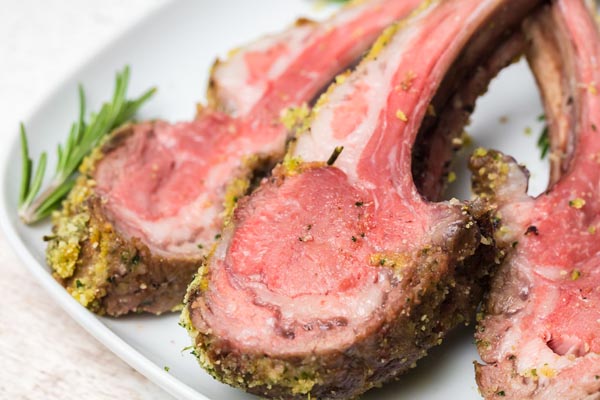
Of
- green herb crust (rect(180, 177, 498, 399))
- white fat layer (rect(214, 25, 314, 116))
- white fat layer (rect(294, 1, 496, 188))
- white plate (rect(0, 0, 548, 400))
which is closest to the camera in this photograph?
green herb crust (rect(180, 177, 498, 399))

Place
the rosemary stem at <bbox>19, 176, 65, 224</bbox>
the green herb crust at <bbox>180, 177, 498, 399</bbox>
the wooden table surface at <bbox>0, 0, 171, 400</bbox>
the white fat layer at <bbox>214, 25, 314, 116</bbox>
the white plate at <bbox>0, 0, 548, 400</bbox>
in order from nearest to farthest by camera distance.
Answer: the green herb crust at <bbox>180, 177, 498, 399</bbox>, the white plate at <bbox>0, 0, 548, 400</bbox>, the wooden table surface at <bbox>0, 0, 171, 400</bbox>, the rosemary stem at <bbox>19, 176, 65, 224</bbox>, the white fat layer at <bbox>214, 25, 314, 116</bbox>

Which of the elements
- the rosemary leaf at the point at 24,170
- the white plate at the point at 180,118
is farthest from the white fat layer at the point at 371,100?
the rosemary leaf at the point at 24,170

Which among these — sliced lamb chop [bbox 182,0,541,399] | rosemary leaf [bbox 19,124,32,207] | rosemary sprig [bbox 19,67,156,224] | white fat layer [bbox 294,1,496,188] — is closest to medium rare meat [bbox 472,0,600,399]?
sliced lamb chop [bbox 182,0,541,399]

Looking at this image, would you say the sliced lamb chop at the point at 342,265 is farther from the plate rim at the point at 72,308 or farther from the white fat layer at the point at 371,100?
the plate rim at the point at 72,308

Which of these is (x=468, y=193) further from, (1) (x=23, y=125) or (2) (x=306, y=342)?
(1) (x=23, y=125)

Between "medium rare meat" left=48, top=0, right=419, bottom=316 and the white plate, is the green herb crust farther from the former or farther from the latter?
"medium rare meat" left=48, top=0, right=419, bottom=316

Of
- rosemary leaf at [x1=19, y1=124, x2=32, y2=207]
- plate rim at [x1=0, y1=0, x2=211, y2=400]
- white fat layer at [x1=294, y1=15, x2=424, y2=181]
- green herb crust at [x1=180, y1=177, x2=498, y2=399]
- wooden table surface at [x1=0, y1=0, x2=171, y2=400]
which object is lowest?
wooden table surface at [x1=0, y1=0, x2=171, y2=400]

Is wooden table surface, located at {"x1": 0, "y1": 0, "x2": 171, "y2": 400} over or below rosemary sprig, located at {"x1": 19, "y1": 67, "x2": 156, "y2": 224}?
below
